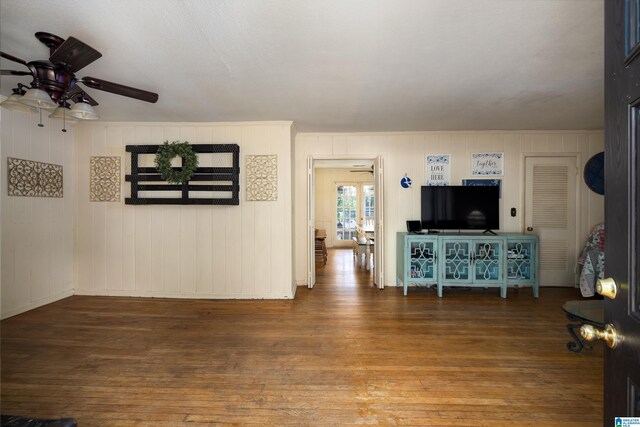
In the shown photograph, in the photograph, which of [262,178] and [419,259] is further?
[419,259]

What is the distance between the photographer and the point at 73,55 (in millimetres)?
1586

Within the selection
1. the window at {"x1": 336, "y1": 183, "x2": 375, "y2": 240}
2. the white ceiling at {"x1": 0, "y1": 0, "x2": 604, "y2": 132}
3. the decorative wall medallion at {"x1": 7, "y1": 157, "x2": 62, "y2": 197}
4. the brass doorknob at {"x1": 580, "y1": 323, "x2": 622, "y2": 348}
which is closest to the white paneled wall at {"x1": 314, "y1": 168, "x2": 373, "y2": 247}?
the window at {"x1": 336, "y1": 183, "x2": 375, "y2": 240}

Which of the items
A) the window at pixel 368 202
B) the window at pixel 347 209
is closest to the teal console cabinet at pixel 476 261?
the window at pixel 368 202

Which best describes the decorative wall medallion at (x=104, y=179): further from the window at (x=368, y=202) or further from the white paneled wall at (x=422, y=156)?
the window at (x=368, y=202)

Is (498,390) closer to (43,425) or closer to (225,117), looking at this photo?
(43,425)

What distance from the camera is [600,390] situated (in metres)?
1.89

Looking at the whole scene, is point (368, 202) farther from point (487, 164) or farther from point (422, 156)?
point (487, 164)

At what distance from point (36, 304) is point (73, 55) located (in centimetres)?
349

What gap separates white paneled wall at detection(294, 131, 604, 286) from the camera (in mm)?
4172

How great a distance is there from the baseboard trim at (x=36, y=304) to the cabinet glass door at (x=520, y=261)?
625cm

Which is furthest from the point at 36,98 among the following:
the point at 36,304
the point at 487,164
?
the point at 487,164

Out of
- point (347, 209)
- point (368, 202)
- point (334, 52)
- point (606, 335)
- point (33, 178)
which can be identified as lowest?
point (606, 335)

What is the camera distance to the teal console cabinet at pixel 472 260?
377cm

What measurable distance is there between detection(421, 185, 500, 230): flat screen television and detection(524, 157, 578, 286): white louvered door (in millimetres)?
651
